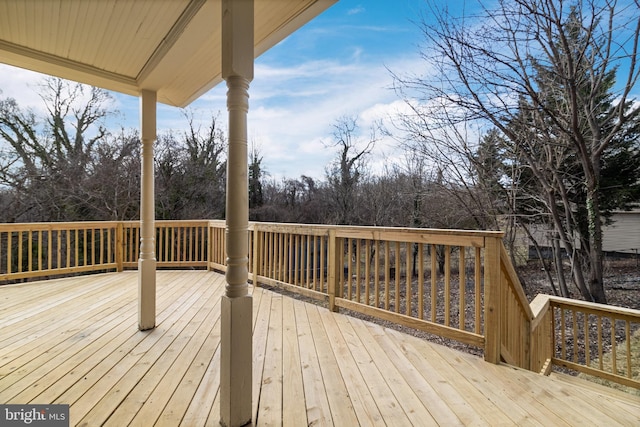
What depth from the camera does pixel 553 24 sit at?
420 centimetres

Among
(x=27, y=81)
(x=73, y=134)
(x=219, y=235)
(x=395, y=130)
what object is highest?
(x=27, y=81)

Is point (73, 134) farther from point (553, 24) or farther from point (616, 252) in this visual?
point (616, 252)

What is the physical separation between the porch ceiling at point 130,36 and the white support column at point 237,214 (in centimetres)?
32

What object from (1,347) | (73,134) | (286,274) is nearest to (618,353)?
(286,274)

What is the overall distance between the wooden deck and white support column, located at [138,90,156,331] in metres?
0.19

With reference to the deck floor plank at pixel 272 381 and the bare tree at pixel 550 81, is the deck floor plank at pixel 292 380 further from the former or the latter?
the bare tree at pixel 550 81

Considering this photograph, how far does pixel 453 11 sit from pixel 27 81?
10.8 metres

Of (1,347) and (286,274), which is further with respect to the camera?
(286,274)

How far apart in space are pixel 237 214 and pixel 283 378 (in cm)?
115

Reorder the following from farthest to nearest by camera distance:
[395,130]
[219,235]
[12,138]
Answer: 1. [12,138]
2. [395,130]
3. [219,235]

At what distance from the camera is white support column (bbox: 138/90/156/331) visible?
8.66 ft

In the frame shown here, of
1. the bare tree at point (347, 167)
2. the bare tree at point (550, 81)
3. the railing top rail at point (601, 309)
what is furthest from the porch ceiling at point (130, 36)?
the bare tree at point (347, 167)

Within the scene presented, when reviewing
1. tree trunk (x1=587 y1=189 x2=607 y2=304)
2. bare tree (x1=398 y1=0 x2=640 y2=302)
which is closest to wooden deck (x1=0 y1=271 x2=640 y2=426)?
tree trunk (x1=587 y1=189 x2=607 y2=304)

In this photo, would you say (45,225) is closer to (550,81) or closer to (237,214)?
(237,214)
